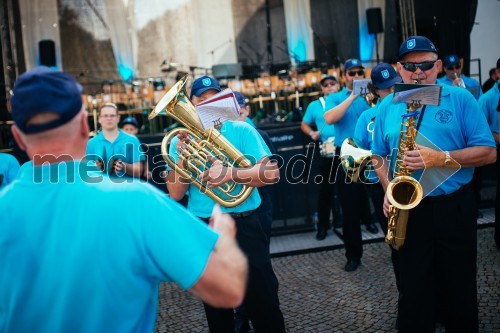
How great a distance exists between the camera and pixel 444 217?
10.3 feet

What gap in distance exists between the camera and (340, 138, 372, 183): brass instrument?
421 centimetres

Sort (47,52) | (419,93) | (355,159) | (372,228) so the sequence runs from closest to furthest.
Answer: (419,93)
(355,159)
(372,228)
(47,52)

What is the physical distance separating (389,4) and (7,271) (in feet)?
59.4

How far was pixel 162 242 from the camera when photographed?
150 cm

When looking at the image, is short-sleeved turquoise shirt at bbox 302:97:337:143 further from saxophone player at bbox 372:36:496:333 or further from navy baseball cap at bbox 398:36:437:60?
saxophone player at bbox 372:36:496:333

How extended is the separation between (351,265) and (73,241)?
461 cm

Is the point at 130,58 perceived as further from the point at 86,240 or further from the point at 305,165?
the point at 86,240

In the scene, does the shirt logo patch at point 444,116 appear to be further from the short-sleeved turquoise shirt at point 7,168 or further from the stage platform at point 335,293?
the short-sleeved turquoise shirt at point 7,168

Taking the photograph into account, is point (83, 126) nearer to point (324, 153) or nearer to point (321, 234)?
point (324, 153)

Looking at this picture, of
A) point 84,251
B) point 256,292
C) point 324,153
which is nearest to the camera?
point 84,251

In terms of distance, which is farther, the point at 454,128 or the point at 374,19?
the point at 374,19

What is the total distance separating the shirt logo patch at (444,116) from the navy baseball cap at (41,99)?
244 cm

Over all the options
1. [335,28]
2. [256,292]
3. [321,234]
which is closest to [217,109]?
[256,292]

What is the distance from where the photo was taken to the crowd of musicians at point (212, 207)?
4.90 ft
